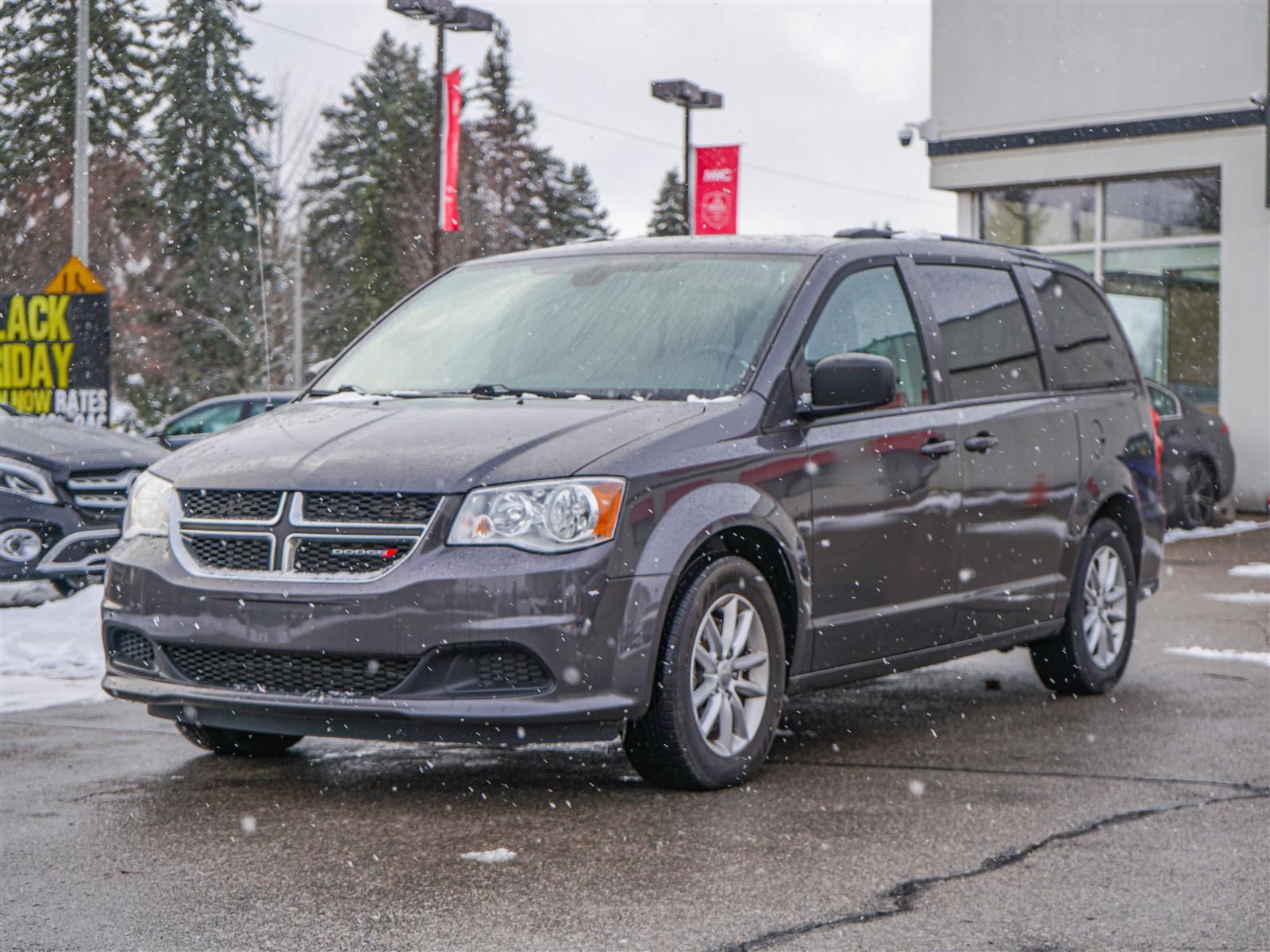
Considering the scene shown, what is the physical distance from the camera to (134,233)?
45.8m

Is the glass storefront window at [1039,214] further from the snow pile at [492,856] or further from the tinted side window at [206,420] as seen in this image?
the snow pile at [492,856]

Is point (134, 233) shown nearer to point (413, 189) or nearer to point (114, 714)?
point (413, 189)

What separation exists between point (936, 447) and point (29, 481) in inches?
258

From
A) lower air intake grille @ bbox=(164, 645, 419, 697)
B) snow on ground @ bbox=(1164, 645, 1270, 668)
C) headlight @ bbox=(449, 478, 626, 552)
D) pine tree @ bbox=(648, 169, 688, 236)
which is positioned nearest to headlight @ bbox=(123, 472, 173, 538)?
lower air intake grille @ bbox=(164, 645, 419, 697)

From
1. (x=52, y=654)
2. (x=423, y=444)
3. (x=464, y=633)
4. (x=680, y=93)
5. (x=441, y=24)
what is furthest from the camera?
(x=680, y=93)

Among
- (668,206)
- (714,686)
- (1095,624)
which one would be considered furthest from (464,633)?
(668,206)

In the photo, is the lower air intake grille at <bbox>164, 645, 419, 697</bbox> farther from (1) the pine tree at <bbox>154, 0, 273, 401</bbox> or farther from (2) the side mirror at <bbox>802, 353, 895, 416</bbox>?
(1) the pine tree at <bbox>154, 0, 273, 401</bbox>

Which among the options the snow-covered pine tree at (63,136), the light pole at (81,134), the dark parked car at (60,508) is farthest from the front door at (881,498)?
the snow-covered pine tree at (63,136)

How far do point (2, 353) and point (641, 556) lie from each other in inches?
439

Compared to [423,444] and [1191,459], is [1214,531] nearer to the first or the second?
[1191,459]

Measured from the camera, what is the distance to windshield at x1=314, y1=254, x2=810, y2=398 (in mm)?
6215

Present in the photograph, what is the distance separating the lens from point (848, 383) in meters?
6.11

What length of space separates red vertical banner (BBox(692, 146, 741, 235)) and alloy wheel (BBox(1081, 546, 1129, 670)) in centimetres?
1648

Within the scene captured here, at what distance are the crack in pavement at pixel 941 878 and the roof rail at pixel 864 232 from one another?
2.50 meters
